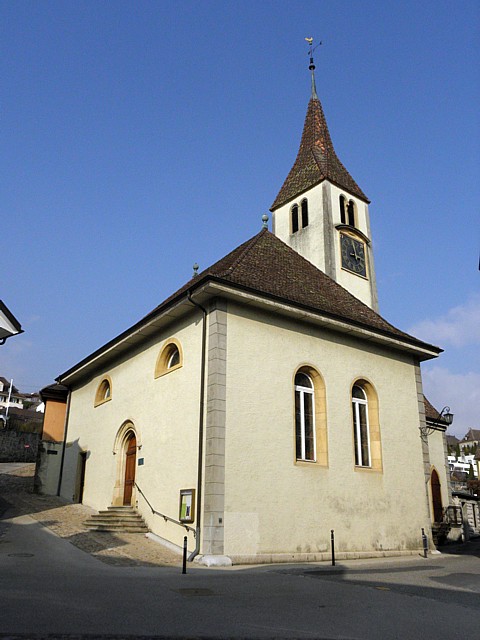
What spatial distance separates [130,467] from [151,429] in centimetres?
227

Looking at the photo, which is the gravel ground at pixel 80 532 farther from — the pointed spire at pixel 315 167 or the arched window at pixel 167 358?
the pointed spire at pixel 315 167

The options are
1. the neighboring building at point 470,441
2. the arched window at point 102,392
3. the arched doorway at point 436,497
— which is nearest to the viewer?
the arched window at point 102,392

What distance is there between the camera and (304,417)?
15.0 m

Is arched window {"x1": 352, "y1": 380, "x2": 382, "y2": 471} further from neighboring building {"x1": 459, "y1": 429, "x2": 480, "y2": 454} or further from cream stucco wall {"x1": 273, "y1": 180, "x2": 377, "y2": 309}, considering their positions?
neighboring building {"x1": 459, "y1": 429, "x2": 480, "y2": 454}

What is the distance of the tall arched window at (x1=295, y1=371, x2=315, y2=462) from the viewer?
1468 cm

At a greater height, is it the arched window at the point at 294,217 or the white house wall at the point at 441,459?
the arched window at the point at 294,217

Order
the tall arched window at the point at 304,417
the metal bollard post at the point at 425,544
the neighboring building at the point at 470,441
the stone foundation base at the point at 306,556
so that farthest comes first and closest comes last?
the neighboring building at the point at 470,441 → the metal bollard post at the point at 425,544 → the tall arched window at the point at 304,417 → the stone foundation base at the point at 306,556

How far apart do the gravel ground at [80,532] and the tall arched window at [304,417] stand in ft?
13.9

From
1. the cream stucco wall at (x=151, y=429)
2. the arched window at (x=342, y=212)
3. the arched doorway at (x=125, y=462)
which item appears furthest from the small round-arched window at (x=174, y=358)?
the arched window at (x=342, y=212)

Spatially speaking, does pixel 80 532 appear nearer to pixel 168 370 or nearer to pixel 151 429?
pixel 151 429

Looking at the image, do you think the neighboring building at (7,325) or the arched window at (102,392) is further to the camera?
the arched window at (102,392)

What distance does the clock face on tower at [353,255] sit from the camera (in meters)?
22.7

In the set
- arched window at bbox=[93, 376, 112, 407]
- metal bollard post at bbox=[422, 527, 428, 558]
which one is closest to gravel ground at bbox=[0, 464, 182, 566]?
arched window at bbox=[93, 376, 112, 407]


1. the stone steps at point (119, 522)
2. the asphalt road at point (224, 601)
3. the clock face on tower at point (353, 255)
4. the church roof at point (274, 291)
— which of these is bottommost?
the asphalt road at point (224, 601)
